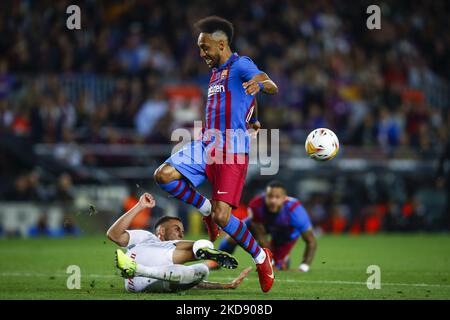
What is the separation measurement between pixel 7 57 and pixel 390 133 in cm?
934

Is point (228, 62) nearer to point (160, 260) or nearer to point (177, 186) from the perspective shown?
point (177, 186)

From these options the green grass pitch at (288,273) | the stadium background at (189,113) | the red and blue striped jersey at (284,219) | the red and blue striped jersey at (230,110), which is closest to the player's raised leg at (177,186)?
the red and blue striped jersey at (230,110)

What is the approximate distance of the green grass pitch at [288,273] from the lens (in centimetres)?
834

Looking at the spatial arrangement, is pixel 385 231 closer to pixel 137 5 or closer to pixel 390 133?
pixel 390 133

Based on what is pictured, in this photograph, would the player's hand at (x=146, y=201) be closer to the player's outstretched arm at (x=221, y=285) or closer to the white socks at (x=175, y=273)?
the white socks at (x=175, y=273)

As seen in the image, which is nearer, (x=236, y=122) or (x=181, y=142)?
(x=236, y=122)

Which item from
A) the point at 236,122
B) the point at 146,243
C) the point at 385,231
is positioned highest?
the point at 236,122

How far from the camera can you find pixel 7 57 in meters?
20.4

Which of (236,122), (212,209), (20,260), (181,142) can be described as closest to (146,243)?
(212,209)

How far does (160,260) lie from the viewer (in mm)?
8227

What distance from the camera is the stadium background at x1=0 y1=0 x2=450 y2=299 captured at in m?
19.1

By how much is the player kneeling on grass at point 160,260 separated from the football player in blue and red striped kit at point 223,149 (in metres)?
0.37

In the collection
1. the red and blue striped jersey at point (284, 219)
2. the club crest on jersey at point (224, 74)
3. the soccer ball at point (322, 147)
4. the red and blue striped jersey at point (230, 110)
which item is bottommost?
the red and blue striped jersey at point (284, 219)

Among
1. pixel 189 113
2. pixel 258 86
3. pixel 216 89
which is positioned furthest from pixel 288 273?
pixel 189 113
